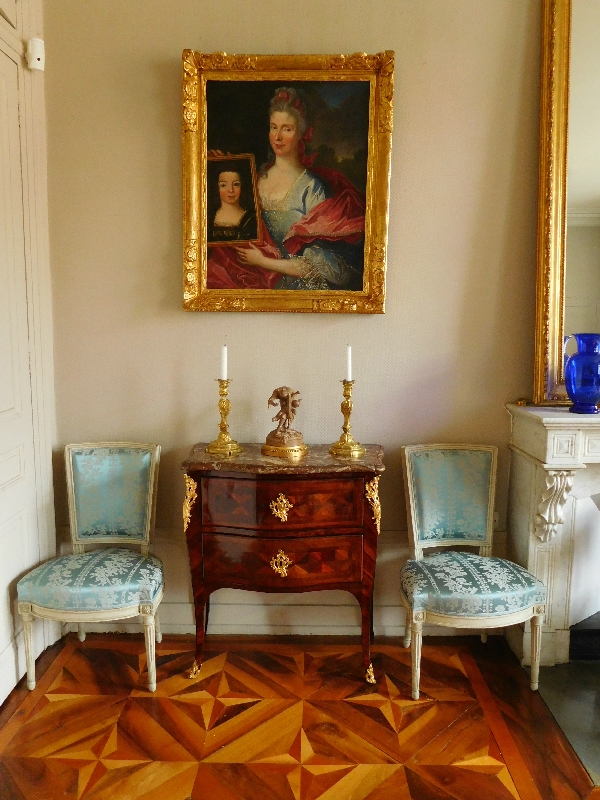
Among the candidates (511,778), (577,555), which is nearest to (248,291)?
(577,555)

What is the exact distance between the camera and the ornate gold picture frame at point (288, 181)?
8.63ft

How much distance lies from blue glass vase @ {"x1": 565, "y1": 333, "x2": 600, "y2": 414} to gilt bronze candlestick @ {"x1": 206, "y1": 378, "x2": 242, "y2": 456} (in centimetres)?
149

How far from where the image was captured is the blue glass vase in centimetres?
249

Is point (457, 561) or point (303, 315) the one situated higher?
point (303, 315)

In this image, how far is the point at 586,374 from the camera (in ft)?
8.20

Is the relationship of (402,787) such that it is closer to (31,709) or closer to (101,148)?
(31,709)

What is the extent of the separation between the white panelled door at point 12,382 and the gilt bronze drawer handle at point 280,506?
1.10 m

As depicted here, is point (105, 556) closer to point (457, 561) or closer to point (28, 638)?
point (28, 638)

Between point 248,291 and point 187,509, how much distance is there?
3.40 ft

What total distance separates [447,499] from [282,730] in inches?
47.3

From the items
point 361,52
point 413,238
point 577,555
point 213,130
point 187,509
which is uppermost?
point 361,52

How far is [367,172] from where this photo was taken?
2.68 m

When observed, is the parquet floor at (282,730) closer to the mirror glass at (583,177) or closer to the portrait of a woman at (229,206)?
the mirror glass at (583,177)

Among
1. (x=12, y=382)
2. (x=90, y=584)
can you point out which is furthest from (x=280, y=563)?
(x=12, y=382)
